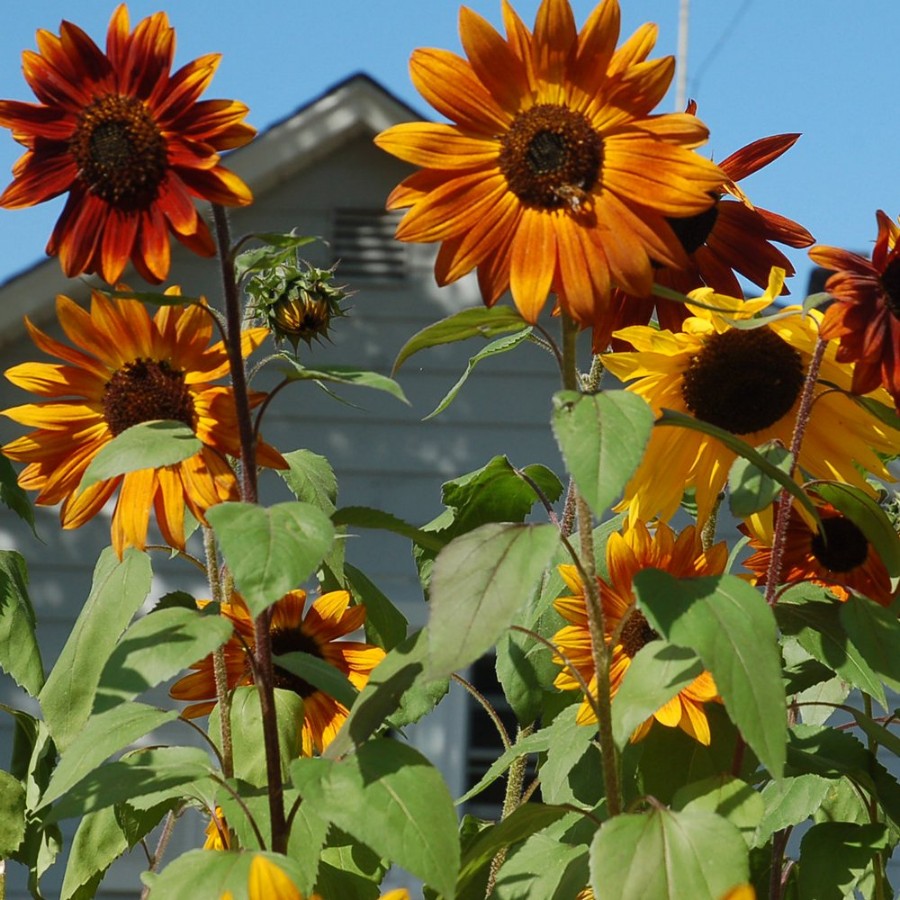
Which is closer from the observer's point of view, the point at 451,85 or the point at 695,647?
the point at 695,647

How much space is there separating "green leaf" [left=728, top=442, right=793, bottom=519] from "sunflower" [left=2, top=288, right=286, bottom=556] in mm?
310

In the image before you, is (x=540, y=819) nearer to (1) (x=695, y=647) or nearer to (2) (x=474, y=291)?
(1) (x=695, y=647)

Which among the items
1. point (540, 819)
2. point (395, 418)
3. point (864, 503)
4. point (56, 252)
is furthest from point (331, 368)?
point (395, 418)

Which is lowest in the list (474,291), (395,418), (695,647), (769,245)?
(695,647)

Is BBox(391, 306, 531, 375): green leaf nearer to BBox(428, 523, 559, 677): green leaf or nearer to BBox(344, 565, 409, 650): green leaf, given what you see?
BBox(428, 523, 559, 677): green leaf

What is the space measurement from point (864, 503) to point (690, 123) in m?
0.38

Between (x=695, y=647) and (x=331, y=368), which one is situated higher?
(x=331, y=368)

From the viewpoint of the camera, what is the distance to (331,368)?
90 centimetres

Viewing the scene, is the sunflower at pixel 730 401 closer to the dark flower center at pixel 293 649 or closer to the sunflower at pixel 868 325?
the sunflower at pixel 868 325

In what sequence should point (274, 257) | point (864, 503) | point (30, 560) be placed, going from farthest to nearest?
point (30, 560) → point (864, 503) → point (274, 257)

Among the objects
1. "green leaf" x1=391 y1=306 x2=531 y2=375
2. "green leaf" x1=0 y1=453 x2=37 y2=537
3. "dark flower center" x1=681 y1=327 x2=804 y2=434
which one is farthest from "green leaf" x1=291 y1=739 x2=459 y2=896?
"green leaf" x1=0 y1=453 x2=37 y2=537

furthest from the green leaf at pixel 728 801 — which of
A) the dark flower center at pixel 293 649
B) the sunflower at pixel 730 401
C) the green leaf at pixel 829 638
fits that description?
the dark flower center at pixel 293 649

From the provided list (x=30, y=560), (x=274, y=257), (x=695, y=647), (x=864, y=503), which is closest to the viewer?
(x=695, y=647)

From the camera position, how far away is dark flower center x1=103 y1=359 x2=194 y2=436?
3.72ft
